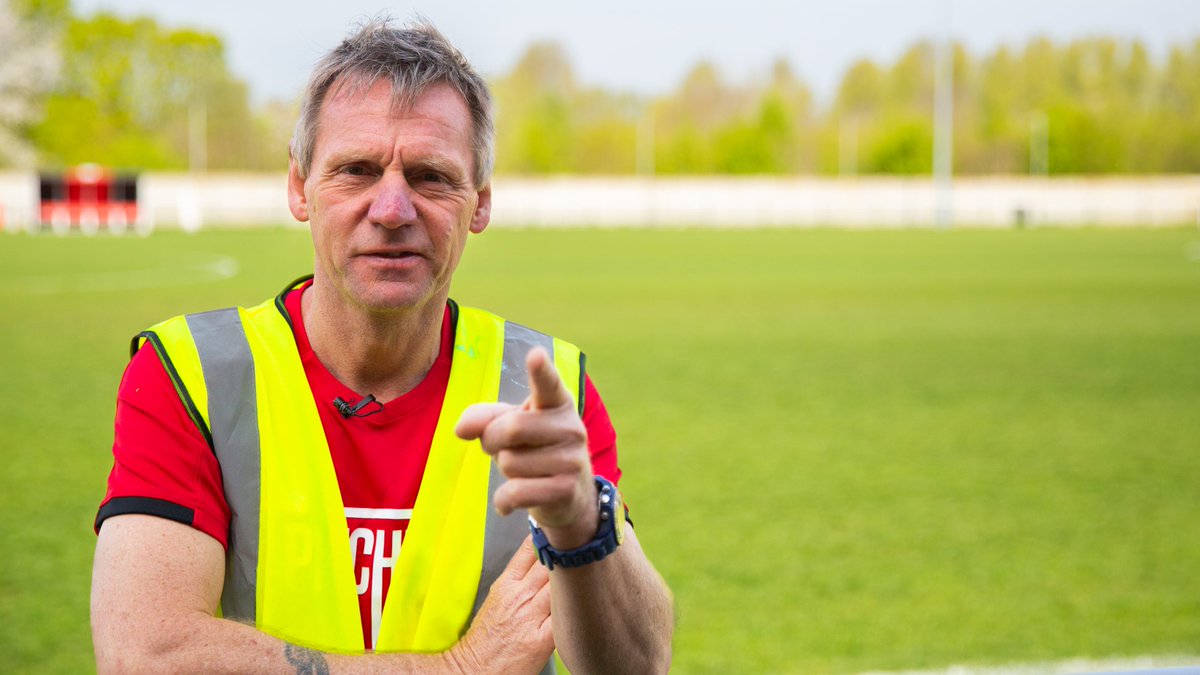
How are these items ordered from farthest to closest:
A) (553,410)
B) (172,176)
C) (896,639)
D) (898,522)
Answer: (172,176), (898,522), (896,639), (553,410)

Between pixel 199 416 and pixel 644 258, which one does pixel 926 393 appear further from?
Answer: pixel 644 258

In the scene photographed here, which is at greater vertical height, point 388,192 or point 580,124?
point 580,124

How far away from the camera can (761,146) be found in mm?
89188

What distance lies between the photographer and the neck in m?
2.78

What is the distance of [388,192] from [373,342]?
340mm

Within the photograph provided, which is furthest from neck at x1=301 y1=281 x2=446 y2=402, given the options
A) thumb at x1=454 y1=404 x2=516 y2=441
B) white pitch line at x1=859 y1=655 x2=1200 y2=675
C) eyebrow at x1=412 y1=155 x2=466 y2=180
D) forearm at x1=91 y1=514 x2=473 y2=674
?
white pitch line at x1=859 y1=655 x2=1200 y2=675

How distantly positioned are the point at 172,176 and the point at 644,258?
34240 millimetres

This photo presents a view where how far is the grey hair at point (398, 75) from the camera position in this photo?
2695mm

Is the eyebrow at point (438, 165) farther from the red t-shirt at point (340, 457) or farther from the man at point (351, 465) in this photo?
the red t-shirt at point (340, 457)

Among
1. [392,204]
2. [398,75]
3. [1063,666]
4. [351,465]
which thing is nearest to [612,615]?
[351,465]

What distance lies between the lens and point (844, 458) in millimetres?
8844

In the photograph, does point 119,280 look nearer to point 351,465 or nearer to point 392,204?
point 351,465

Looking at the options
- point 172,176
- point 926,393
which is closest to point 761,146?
point 172,176

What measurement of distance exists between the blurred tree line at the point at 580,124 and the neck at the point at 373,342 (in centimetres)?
5238
